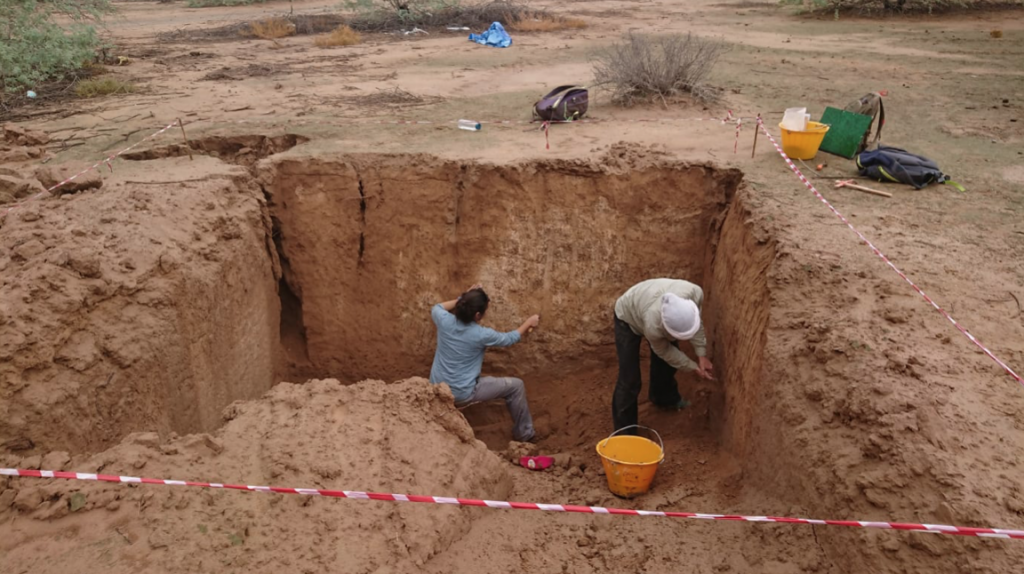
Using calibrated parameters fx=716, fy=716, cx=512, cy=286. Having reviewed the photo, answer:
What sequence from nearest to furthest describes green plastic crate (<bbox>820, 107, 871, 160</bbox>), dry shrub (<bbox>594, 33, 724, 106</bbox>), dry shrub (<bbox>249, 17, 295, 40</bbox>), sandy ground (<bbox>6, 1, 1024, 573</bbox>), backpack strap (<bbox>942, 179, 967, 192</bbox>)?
1. sandy ground (<bbox>6, 1, 1024, 573</bbox>)
2. backpack strap (<bbox>942, 179, 967, 192</bbox>)
3. green plastic crate (<bbox>820, 107, 871, 160</bbox>)
4. dry shrub (<bbox>594, 33, 724, 106</bbox>)
5. dry shrub (<bbox>249, 17, 295, 40</bbox>)

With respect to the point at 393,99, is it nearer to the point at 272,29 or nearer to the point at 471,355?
the point at 471,355

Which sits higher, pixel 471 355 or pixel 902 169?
pixel 902 169

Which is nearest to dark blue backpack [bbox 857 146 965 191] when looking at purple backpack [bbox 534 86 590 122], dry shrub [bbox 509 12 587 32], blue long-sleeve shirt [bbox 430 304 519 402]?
purple backpack [bbox 534 86 590 122]

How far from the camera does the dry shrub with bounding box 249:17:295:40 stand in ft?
46.5

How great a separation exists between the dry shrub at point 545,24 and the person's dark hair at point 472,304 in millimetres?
9813

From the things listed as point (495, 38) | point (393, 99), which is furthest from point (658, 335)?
point (495, 38)

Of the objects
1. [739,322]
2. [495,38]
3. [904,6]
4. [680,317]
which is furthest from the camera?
[904,6]

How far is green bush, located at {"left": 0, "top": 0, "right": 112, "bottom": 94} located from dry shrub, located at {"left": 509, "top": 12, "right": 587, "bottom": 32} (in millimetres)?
7508

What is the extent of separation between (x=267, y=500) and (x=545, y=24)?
12.6 metres

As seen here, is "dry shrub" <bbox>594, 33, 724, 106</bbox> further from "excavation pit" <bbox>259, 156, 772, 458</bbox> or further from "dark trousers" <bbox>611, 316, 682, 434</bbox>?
Result: "dark trousers" <bbox>611, 316, 682, 434</bbox>

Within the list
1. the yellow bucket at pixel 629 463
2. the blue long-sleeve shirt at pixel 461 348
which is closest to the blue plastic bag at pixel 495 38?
the blue long-sleeve shirt at pixel 461 348

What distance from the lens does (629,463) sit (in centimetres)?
467

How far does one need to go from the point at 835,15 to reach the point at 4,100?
47.9 ft

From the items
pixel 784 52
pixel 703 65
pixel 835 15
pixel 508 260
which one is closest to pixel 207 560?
pixel 508 260
